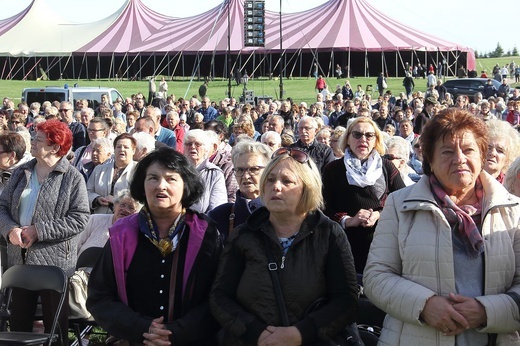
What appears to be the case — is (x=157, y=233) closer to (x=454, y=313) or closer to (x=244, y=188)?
(x=244, y=188)

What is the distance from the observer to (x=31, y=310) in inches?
237

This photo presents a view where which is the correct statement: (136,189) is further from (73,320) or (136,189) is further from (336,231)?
(73,320)

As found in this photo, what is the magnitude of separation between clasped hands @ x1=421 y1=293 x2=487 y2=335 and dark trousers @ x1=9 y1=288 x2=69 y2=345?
328cm

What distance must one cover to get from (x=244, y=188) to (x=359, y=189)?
0.90m

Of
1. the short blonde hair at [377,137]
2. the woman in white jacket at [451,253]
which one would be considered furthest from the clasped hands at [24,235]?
the woman in white jacket at [451,253]

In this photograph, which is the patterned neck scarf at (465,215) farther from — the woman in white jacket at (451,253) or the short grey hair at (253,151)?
the short grey hair at (253,151)

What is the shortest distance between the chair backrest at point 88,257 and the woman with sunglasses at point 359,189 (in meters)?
1.94

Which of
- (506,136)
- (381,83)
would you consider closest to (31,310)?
(506,136)

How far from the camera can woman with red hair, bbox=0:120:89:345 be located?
236 inches

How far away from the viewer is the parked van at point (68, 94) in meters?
23.0

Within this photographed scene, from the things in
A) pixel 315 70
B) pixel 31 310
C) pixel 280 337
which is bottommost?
pixel 31 310

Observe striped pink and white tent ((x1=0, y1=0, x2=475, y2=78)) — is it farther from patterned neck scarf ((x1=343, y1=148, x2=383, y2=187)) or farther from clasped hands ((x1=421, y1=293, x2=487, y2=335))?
clasped hands ((x1=421, y1=293, x2=487, y2=335))

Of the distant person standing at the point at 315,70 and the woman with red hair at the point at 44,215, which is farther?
the distant person standing at the point at 315,70

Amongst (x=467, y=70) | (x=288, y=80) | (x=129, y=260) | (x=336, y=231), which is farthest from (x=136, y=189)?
(x=467, y=70)
